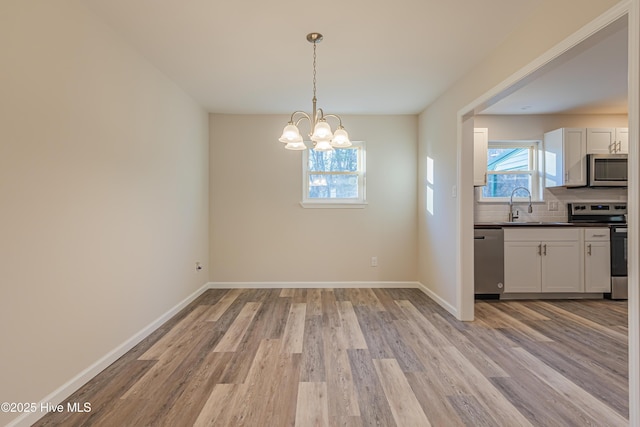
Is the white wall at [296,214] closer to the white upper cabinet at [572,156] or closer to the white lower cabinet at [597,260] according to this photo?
the white upper cabinet at [572,156]

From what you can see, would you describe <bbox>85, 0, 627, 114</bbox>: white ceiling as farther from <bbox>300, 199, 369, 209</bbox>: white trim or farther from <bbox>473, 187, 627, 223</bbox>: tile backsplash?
<bbox>300, 199, 369, 209</bbox>: white trim

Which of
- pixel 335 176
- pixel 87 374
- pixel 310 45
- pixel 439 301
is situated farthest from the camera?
pixel 335 176

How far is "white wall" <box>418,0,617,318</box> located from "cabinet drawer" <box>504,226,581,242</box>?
974mm

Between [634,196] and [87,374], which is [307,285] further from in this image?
[634,196]

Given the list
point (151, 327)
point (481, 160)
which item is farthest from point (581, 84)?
point (151, 327)

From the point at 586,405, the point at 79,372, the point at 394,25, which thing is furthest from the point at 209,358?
the point at 394,25

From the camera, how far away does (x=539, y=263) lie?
3887 mm

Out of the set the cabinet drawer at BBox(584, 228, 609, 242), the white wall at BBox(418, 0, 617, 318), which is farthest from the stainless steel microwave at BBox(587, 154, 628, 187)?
the white wall at BBox(418, 0, 617, 318)

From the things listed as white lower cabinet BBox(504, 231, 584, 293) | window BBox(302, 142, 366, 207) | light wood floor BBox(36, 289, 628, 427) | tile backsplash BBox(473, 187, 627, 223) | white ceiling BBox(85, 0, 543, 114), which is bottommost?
A: light wood floor BBox(36, 289, 628, 427)

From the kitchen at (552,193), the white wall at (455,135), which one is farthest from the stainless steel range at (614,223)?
the white wall at (455,135)

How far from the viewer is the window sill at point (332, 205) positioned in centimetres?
448

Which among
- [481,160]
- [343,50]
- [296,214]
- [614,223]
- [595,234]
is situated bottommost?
[595,234]

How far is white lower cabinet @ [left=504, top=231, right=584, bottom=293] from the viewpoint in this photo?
388 centimetres

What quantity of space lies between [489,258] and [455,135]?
1658 millimetres
